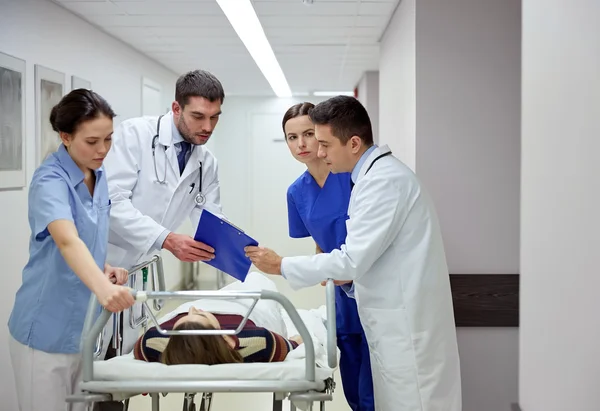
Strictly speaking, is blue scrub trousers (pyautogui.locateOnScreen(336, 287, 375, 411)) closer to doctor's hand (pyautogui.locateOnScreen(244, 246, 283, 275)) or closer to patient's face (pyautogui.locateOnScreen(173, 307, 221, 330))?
doctor's hand (pyautogui.locateOnScreen(244, 246, 283, 275))

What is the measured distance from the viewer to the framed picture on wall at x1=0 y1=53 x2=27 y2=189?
348 cm

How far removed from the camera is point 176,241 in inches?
104

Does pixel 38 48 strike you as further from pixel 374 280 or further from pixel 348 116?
pixel 374 280

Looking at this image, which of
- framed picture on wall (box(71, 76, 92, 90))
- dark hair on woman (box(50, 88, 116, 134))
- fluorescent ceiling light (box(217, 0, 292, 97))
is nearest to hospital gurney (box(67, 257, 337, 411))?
dark hair on woman (box(50, 88, 116, 134))

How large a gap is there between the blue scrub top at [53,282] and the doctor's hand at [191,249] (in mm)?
403

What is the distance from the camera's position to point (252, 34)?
531cm

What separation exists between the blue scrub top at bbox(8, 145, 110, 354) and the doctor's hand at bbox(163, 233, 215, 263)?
40 centimetres

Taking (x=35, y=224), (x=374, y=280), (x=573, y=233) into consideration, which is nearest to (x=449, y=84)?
(x=374, y=280)

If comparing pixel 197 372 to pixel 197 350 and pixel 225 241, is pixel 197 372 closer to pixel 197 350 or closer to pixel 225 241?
pixel 197 350

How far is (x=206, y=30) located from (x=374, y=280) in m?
3.50

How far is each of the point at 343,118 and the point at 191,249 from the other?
2.42ft

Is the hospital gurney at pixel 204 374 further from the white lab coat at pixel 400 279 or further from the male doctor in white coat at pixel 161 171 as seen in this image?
the male doctor in white coat at pixel 161 171

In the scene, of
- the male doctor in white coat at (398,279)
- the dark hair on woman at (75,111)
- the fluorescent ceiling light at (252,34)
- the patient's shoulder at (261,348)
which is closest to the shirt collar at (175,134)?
the dark hair on woman at (75,111)

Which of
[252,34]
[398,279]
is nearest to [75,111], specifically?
[398,279]
